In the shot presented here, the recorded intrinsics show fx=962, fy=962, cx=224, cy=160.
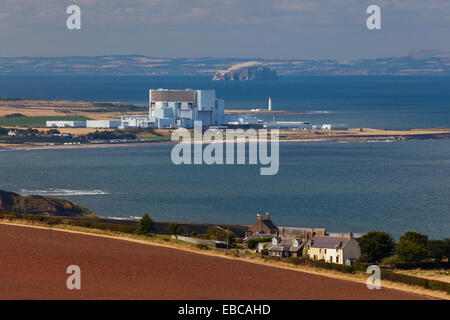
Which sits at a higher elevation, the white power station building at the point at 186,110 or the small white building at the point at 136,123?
the white power station building at the point at 186,110

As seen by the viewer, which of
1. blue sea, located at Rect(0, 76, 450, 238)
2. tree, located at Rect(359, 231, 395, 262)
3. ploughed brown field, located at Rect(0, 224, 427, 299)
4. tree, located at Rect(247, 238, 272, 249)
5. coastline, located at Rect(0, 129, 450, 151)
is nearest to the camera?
ploughed brown field, located at Rect(0, 224, 427, 299)

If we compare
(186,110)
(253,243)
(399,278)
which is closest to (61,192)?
(253,243)

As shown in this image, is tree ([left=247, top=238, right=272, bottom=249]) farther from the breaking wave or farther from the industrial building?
the industrial building

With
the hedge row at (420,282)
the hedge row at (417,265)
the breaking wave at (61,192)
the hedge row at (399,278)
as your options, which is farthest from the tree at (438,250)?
the breaking wave at (61,192)

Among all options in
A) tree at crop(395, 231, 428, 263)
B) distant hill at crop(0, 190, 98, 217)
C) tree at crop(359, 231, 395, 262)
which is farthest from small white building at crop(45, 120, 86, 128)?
tree at crop(395, 231, 428, 263)

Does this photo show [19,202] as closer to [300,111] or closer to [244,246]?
[244,246]

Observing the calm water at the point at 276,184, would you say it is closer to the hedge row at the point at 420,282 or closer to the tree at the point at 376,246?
the tree at the point at 376,246
